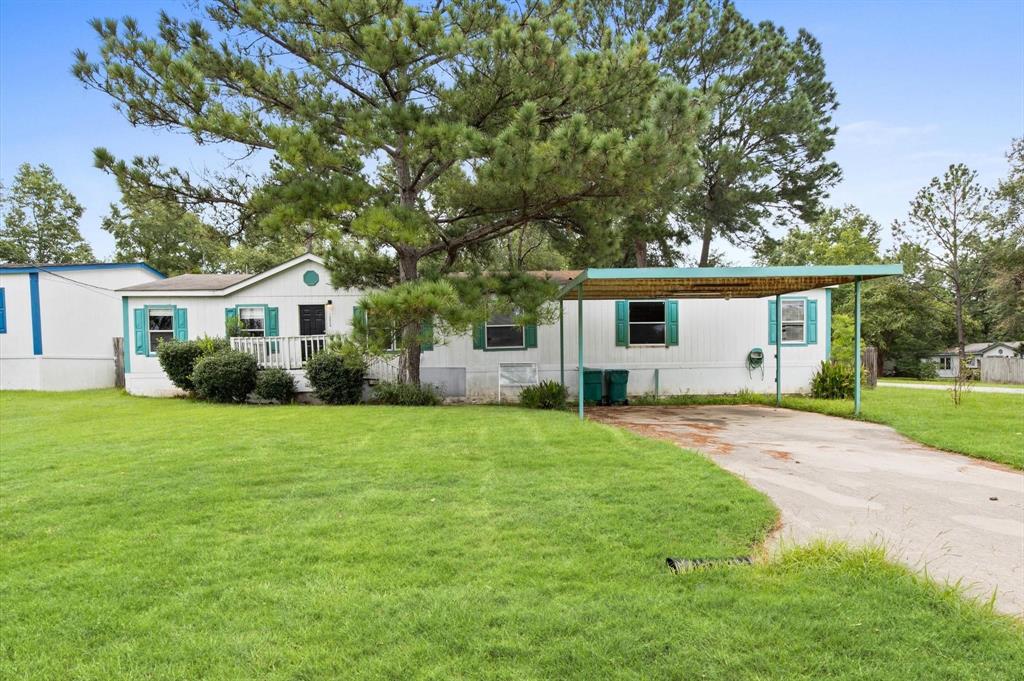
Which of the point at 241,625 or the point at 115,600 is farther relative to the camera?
the point at 115,600

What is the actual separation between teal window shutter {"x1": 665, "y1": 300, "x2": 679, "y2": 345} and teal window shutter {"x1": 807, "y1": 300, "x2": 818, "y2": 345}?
10.2 feet

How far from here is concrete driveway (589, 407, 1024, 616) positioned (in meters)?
2.86

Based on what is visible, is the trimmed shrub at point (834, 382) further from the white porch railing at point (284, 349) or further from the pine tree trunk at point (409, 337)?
the white porch railing at point (284, 349)

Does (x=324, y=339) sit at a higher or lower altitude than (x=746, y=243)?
lower

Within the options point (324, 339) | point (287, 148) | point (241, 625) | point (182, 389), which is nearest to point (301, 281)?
point (324, 339)

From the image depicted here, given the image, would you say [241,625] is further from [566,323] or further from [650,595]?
[566,323]

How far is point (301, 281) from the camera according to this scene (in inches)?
482

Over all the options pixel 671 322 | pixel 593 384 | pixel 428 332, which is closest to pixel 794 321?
pixel 671 322

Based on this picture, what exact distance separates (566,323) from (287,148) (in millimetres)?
6535

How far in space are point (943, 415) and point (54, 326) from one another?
19.8 meters

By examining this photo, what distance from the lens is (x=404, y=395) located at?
1022 centimetres

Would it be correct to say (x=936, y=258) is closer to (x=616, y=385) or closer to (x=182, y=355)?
(x=616, y=385)

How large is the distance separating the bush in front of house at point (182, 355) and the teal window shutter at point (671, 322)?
32.0 ft

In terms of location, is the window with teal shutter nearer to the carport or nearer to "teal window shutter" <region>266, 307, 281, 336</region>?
"teal window shutter" <region>266, 307, 281, 336</region>
